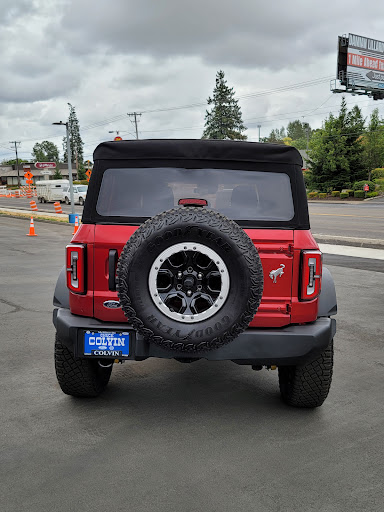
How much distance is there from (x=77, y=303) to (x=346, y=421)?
2206 mm

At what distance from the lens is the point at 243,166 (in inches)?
161

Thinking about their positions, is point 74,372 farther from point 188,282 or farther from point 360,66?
point 360,66

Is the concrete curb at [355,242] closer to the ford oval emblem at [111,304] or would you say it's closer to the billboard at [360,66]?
the ford oval emblem at [111,304]

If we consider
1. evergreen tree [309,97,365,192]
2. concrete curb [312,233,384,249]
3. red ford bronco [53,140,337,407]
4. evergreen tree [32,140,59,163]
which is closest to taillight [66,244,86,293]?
red ford bronco [53,140,337,407]

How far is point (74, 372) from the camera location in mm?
4363

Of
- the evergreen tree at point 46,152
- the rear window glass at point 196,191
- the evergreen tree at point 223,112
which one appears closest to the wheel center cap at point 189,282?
the rear window glass at point 196,191

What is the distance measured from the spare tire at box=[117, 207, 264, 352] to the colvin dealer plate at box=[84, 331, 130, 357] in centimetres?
30

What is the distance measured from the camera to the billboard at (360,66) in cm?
4777

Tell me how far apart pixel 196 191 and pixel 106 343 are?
4.24ft

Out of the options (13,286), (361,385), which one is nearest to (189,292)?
(361,385)

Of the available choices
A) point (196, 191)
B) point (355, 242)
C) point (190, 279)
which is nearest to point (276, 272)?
point (190, 279)

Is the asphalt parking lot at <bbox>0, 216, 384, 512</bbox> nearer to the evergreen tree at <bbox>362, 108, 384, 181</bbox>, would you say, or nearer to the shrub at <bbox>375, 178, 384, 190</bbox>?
the shrub at <bbox>375, 178, 384, 190</bbox>

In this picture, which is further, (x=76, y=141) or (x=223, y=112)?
(x=76, y=141)

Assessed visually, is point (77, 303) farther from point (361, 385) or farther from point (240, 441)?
point (361, 385)
